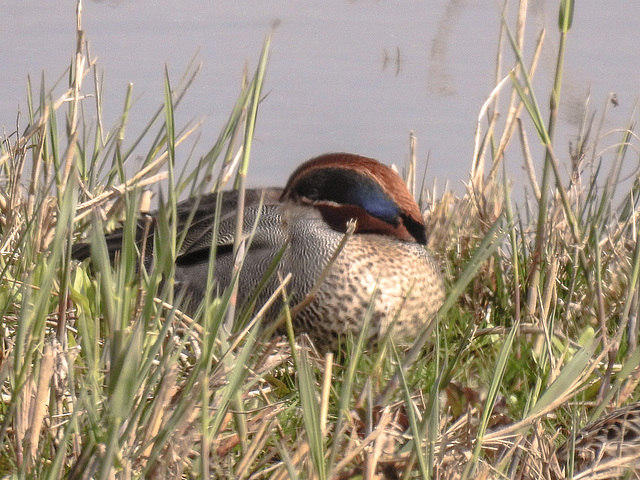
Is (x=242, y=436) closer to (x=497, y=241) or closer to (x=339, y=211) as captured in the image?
(x=497, y=241)

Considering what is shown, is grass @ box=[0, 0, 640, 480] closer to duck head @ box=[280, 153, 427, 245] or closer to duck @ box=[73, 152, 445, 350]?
duck @ box=[73, 152, 445, 350]

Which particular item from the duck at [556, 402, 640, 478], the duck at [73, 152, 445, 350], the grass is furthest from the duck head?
the duck at [556, 402, 640, 478]

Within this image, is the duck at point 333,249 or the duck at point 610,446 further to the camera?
the duck at point 333,249

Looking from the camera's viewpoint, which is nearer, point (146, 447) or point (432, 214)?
point (146, 447)

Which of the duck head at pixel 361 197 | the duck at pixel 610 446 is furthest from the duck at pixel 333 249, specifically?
the duck at pixel 610 446

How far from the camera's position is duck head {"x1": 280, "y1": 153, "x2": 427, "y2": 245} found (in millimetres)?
3279

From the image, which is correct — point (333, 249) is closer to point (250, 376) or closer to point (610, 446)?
point (250, 376)

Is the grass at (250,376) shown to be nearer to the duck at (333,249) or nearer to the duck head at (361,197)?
the duck at (333,249)

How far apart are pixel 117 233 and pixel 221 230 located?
1.15 ft

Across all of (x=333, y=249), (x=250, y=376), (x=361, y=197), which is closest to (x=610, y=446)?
(x=250, y=376)

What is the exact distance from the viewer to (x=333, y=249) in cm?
312

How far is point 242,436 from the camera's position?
1.70 metres

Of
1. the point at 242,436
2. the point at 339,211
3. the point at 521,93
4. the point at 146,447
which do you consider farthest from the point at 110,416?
the point at 339,211

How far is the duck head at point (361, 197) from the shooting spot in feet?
10.8
